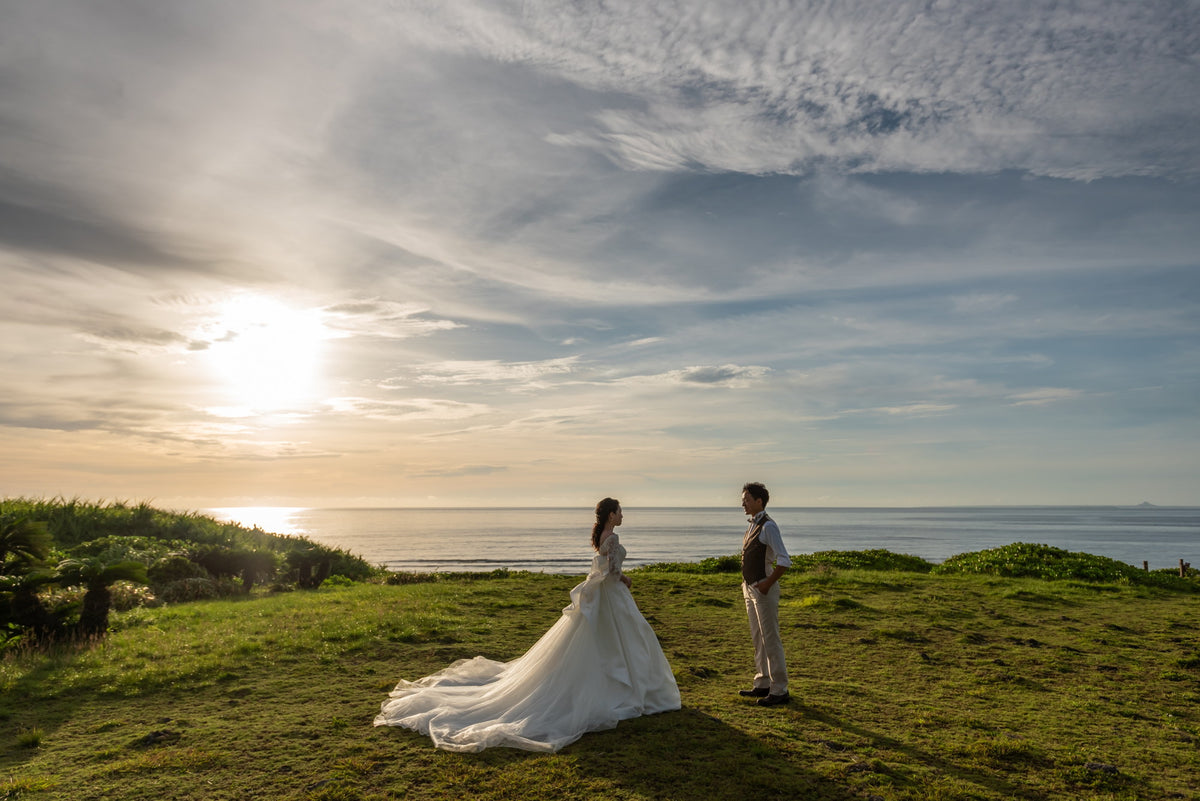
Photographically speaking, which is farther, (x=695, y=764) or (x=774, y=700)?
(x=774, y=700)

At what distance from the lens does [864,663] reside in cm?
1280

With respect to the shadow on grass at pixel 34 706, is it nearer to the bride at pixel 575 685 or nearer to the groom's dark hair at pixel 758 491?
the bride at pixel 575 685

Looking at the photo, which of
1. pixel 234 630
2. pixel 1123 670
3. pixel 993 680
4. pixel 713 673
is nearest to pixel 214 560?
pixel 234 630

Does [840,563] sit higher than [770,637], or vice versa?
[770,637]

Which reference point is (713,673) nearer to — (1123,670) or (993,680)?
(993,680)

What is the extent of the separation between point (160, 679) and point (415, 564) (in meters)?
53.1

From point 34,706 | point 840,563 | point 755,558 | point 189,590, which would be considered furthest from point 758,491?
point 840,563

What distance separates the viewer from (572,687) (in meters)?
9.17

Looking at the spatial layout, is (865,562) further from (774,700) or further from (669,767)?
(669,767)

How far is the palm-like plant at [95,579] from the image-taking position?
13.6 meters

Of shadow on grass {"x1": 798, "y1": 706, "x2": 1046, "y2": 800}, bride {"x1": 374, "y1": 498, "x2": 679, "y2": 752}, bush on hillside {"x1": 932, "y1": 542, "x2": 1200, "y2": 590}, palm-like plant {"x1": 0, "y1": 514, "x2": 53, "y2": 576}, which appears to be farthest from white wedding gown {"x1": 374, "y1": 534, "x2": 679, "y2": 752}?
bush on hillside {"x1": 932, "y1": 542, "x2": 1200, "y2": 590}

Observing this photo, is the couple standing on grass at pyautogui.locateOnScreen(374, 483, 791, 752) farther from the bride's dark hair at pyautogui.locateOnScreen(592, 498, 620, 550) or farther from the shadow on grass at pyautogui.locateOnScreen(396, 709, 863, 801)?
the shadow on grass at pyautogui.locateOnScreen(396, 709, 863, 801)

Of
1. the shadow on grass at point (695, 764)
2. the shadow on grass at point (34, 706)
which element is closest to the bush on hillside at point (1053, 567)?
the shadow on grass at point (695, 764)

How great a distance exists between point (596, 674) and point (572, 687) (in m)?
0.38
